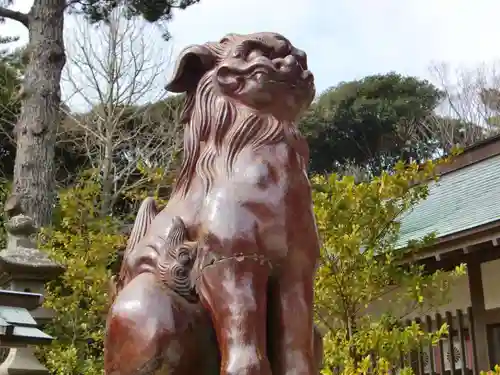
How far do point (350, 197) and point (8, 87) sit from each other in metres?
10.7

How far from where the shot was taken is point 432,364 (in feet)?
22.4

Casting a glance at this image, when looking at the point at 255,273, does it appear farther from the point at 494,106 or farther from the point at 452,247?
the point at 494,106

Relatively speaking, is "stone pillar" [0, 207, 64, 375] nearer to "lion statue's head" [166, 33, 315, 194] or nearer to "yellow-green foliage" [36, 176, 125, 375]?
"yellow-green foliage" [36, 176, 125, 375]

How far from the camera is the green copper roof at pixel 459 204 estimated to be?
6971mm

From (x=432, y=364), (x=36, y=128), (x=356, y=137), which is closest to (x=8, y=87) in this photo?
(x=36, y=128)

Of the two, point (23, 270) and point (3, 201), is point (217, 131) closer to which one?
point (23, 270)

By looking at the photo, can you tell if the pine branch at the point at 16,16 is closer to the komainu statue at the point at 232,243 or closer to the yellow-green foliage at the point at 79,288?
the yellow-green foliage at the point at 79,288


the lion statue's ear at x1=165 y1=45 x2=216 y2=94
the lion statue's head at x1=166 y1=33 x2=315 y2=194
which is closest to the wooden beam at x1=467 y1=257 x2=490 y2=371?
the lion statue's head at x1=166 y1=33 x2=315 y2=194

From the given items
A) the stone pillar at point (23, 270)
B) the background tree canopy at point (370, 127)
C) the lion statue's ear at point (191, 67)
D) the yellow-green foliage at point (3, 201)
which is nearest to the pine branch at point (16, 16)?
the yellow-green foliage at point (3, 201)

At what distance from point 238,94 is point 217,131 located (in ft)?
0.40

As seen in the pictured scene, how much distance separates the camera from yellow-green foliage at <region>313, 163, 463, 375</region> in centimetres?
498

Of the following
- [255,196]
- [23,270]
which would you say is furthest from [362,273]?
[255,196]

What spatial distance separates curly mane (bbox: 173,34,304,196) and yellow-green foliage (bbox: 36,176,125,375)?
4.28 metres

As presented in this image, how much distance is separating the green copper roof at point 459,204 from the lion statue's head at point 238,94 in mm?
4487
